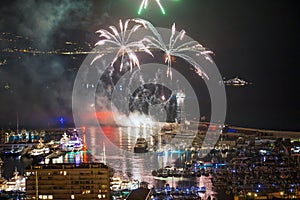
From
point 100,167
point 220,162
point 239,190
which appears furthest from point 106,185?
point 220,162

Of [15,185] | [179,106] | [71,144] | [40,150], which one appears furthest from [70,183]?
[179,106]

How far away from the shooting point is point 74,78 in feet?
42.4

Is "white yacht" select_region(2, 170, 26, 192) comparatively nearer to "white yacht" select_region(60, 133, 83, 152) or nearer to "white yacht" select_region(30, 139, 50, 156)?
"white yacht" select_region(30, 139, 50, 156)

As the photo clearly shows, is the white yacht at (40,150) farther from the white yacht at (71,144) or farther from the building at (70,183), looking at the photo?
the building at (70,183)

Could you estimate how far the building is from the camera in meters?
4.91

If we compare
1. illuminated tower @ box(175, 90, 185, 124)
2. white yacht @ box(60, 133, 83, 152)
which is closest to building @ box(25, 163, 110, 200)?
white yacht @ box(60, 133, 83, 152)

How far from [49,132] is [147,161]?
18.4 ft

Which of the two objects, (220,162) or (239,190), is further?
(220,162)

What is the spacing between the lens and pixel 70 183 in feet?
16.2

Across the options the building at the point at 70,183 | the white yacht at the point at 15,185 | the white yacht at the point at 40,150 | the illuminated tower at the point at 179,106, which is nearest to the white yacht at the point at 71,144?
the white yacht at the point at 40,150

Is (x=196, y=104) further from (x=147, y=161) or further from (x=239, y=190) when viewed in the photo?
(x=239, y=190)

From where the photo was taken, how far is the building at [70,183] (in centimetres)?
491

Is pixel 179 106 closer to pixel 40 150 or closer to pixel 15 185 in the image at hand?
pixel 40 150

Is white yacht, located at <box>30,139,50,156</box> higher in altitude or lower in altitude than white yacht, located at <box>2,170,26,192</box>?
higher
